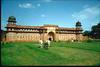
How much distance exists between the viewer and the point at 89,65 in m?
7.90

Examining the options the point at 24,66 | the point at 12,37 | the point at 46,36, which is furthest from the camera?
the point at 46,36

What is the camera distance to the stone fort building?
171ft

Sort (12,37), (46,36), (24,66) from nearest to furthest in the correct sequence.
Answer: (24,66), (12,37), (46,36)

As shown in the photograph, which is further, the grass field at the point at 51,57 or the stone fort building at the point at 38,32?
the stone fort building at the point at 38,32

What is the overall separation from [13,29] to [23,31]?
2783mm

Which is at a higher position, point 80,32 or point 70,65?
point 80,32

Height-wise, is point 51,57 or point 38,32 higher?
point 38,32

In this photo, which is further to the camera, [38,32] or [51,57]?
[38,32]

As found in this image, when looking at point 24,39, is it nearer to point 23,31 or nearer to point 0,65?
point 23,31

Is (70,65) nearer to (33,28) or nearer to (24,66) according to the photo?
(24,66)

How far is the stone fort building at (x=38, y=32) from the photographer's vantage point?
52.2 m

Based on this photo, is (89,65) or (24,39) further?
(24,39)

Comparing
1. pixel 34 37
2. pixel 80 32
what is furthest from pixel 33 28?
pixel 80 32

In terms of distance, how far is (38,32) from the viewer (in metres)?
53.8
